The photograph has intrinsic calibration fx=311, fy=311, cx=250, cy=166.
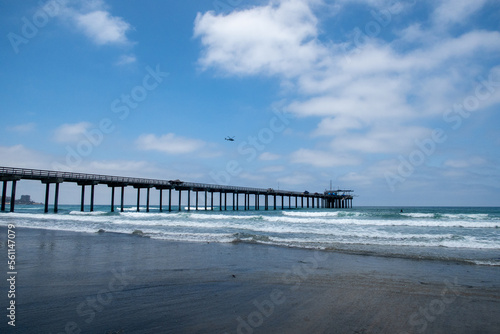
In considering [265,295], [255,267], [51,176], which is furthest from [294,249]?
[51,176]

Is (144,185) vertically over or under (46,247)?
over

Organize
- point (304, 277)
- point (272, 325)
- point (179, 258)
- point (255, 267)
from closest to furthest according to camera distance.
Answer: point (272, 325) < point (304, 277) < point (255, 267) < point (179, 258)

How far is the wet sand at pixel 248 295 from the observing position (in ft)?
13.1

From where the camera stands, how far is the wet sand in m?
4.00

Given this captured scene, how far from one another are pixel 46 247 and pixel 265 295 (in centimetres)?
922

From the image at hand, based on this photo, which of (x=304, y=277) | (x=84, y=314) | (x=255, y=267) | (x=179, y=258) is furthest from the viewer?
(x=179, y=258)

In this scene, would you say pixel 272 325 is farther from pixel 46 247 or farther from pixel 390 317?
pixel 46 247

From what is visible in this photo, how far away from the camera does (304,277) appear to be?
22.7ft

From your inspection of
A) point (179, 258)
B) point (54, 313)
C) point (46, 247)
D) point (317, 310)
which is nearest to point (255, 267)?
point (179, 258)

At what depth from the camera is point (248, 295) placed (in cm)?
548

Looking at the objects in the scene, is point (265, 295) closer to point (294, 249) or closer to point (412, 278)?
point (412, 278)

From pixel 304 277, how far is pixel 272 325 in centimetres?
310

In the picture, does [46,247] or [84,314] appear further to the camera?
[46,247]

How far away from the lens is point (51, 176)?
36281 mm
